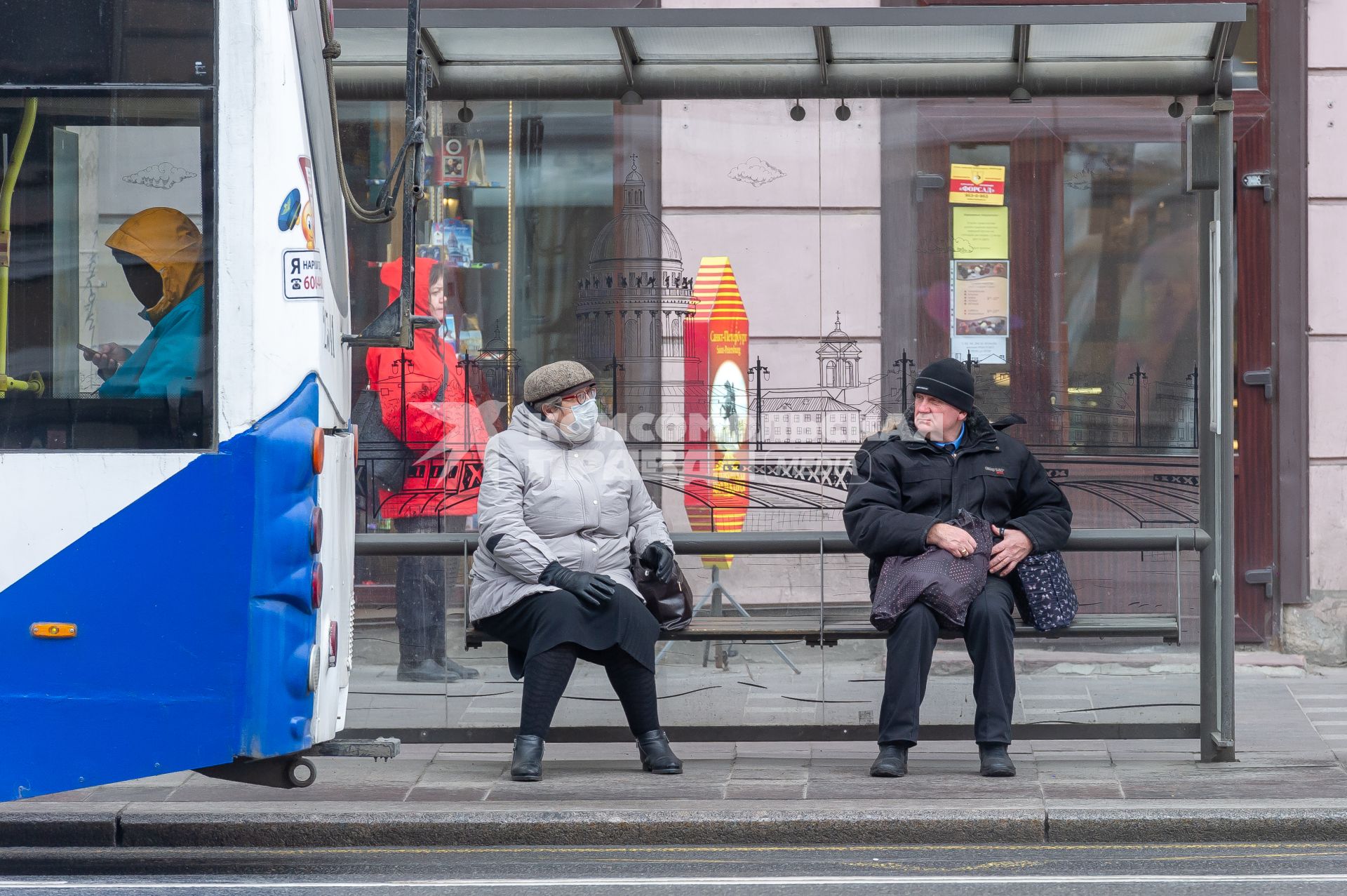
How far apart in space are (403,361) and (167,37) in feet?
8.02

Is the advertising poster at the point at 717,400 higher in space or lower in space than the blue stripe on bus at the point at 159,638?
Answer: higher

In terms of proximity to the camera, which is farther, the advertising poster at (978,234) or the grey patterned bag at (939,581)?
the advertising poster at (978,234)

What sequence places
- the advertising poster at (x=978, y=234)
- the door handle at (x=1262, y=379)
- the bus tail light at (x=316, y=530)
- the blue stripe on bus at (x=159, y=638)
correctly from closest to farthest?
the blue stripe on bus at (x=159, y=638) < the bus tail light at (x=316, y=530) < the advertising poster at (x=978, y=234) < the door handle at (x=1262, y=379)

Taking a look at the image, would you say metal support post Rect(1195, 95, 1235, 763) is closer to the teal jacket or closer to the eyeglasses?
the eyeglasses

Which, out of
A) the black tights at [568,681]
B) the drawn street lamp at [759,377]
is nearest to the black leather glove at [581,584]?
the black tights at [568,681]

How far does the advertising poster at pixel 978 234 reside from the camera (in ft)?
24.1

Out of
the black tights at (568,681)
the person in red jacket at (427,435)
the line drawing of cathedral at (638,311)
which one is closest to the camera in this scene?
the black tights at (568,681)

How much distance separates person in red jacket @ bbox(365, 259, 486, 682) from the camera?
6953mm

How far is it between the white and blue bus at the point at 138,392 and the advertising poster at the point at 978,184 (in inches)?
130

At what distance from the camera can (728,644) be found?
6.85 m

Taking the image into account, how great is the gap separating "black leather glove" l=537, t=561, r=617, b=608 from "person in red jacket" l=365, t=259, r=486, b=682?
80 cm

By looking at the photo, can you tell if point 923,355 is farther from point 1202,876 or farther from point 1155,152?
point 1202,876

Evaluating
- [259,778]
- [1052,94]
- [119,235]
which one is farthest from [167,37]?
[1052,94]

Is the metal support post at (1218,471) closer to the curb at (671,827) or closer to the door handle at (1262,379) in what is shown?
the curb at (671,827)
